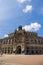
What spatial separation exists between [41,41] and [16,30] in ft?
42.6

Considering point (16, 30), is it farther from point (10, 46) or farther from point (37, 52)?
point (37, 52)

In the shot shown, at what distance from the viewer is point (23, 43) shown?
3066 inches

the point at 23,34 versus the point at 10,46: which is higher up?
the point at 23,34

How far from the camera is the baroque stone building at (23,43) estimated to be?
78500 mm

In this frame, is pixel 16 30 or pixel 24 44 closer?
pixel 24 44

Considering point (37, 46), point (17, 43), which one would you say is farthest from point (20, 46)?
point (37, 46)

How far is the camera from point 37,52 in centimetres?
7950

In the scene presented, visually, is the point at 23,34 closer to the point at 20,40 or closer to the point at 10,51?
the point at 20,40

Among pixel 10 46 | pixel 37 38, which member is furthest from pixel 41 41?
pixel 10 46

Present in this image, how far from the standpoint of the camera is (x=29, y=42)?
79.4m

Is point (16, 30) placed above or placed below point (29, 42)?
above

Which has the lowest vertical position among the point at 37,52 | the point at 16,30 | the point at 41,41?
the point at 37,52

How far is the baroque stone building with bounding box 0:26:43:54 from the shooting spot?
258ft

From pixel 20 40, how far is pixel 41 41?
10.5 metres
